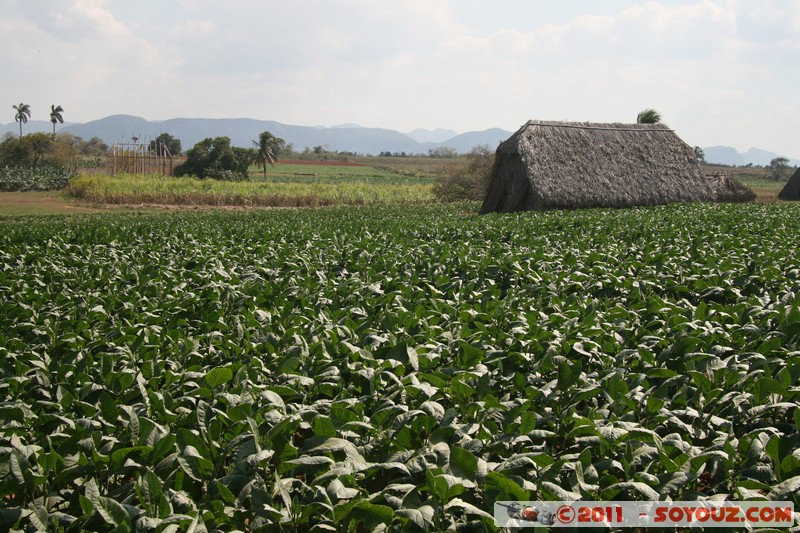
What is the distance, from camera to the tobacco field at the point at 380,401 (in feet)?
7.72

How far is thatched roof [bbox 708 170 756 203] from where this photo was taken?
30.1m

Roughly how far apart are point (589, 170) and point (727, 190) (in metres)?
8.98

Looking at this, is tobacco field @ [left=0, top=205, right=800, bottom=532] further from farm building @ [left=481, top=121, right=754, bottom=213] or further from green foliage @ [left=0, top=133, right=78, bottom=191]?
green foliage @ [left=0, top=133, right=78, bottom=191]

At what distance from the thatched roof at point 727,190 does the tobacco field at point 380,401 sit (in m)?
26.6

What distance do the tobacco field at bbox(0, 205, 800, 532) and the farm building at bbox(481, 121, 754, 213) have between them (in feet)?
63.3

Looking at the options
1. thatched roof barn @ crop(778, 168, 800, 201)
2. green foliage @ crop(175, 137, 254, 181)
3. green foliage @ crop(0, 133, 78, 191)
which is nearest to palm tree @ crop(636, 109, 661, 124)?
thatched roof barn @ crop(778, 168, 800, 201)

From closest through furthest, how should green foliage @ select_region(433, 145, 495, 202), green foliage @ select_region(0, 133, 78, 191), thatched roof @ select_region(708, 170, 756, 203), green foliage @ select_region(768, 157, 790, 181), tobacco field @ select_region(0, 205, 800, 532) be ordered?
tobacco field @ select_region(0, 205, 800, 532)
thatched roof @ select_region(708, 170, 756, 203)
green foliage @ select_region(433, 145, 495, 202)
green foliage @ select_region(0, 133, 78, 191)
green foliage @ select_region(768, 157, 790, 181)

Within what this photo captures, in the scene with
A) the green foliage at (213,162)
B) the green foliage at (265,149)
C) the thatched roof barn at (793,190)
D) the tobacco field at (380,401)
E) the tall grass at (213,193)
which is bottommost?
the tobacco field at (380,401)

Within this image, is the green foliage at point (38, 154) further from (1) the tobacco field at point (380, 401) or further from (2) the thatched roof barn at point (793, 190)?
(1) the tobacco field at point (380, 401)

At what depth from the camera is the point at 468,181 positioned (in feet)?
Answer: 138

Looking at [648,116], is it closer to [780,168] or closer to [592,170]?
[592,170]

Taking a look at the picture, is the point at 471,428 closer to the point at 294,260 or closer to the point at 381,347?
the point at 381,347

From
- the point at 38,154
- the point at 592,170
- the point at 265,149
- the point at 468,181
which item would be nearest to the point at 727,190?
the point at 592,170

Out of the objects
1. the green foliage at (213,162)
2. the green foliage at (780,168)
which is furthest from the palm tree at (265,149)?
the green foliage at (780,168)
